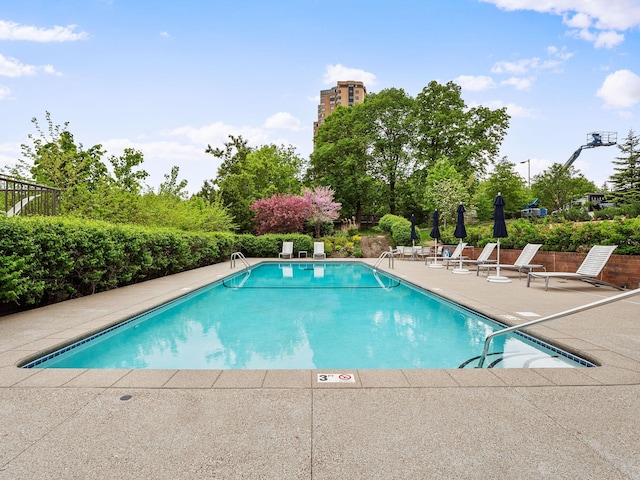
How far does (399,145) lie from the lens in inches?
1235

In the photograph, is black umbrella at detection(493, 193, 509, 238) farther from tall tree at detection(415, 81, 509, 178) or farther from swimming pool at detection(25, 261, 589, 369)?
tall tree at detection(415, 81, 509, 178)

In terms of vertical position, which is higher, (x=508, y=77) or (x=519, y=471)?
(x=508, y=77)

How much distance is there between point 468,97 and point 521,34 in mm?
16345

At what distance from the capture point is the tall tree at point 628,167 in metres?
28.3

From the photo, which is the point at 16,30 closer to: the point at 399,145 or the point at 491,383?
the point at 491,383

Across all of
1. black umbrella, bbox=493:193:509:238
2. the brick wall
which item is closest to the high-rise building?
the brick wall

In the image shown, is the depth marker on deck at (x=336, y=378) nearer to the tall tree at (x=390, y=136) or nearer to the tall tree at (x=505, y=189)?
the tall tree at (x=390, y=136)

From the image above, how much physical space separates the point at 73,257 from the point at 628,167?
37.7m

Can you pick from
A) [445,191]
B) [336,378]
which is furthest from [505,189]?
[336,378]

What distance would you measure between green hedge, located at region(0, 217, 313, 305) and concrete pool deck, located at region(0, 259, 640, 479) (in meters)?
2.39

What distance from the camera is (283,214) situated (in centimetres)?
2297

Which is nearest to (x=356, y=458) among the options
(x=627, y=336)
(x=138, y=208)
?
(x=627, y=336)

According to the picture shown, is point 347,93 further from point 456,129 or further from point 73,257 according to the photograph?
point 73,257

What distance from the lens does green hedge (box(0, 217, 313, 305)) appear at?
540 centimetres
